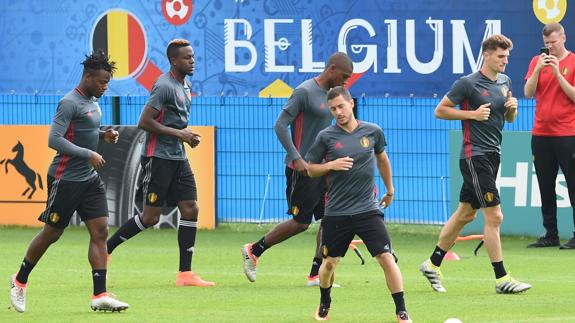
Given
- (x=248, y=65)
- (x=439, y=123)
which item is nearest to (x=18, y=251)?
(x=248, y=65)

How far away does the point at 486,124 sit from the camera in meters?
12.0

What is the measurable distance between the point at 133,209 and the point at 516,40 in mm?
5185

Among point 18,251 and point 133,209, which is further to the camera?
point 133,209

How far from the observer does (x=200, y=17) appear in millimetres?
18297

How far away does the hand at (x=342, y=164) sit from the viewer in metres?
10.2

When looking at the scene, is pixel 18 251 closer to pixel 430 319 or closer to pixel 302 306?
pixel 302 306

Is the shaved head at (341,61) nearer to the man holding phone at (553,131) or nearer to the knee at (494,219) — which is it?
the knee at (494,219)

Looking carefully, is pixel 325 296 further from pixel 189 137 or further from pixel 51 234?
pixel 189 137

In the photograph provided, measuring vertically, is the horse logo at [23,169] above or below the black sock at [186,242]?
above

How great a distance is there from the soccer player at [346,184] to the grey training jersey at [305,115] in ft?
6.41

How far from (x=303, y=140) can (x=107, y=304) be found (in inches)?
100

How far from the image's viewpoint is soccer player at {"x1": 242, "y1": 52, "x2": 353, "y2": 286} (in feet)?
40.5

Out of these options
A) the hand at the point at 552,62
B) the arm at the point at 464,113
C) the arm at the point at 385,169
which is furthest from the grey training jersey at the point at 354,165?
the hand at the point at 552,62

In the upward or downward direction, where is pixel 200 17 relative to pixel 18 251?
upward
